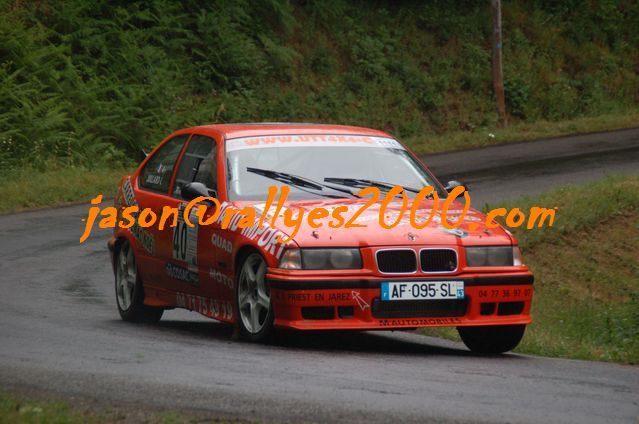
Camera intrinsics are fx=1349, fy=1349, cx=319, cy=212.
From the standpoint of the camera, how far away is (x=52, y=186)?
67.3 ft

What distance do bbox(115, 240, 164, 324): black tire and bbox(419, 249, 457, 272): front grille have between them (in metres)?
2.98

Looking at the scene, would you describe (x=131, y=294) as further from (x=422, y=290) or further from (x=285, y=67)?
(x=285, y=67)

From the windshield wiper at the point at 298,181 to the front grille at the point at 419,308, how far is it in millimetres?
1192

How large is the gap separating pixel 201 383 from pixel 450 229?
252cm

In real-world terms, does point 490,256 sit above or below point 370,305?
above

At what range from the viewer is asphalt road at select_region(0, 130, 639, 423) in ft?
21.1

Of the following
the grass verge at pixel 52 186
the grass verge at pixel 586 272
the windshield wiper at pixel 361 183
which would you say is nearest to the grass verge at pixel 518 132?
the grass verge at pixel 52 186

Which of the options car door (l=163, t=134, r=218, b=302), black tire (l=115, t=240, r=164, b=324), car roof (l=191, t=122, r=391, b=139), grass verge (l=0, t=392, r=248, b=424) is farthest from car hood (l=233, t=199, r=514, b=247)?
grass verge (l=0, t=392, r=248, b=424)

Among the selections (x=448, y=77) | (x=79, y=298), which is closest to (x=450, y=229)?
(x=79, y=298)

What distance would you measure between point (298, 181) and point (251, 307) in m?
1.16

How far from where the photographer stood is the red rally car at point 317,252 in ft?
27.8

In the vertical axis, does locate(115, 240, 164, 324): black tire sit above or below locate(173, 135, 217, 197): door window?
below

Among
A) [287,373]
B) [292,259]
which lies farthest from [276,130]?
[287,373]

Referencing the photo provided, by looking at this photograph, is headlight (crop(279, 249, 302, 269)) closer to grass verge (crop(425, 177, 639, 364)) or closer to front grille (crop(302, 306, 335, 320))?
front grille (crop(302, 306, 335, 320))
